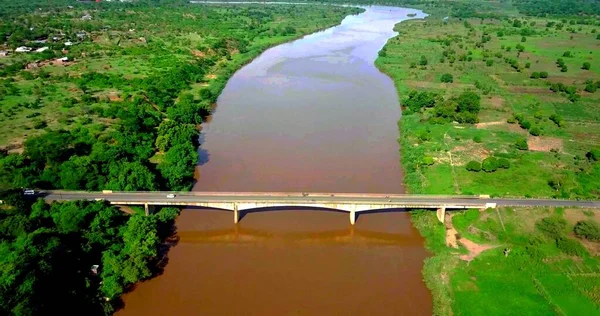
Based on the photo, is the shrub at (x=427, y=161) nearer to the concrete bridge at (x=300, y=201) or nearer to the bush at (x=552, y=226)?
the concrete bridge at (x=300, y=201)

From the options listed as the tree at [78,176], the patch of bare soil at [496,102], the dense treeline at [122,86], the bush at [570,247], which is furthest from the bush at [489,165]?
the tree at [78,176]

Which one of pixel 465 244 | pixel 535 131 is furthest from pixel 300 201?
pixel 535 131

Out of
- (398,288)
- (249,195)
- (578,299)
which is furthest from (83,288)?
(578,299)

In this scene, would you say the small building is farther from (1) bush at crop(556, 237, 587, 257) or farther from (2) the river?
(1) bush at crop(556, 237, 587, 257)

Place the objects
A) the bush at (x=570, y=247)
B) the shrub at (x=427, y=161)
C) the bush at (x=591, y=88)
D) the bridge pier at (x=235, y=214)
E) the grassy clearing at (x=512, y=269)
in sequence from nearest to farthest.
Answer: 1. the grassy clearing at (x=512, y=269)
2. the bush at (x=570, y=247)
3. the bridge pier at (x=235, y=214)
4. the shrub at (x=427, y=161)
5. the bush at (x=591, y=88)

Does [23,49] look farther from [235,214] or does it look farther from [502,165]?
[502,165]
